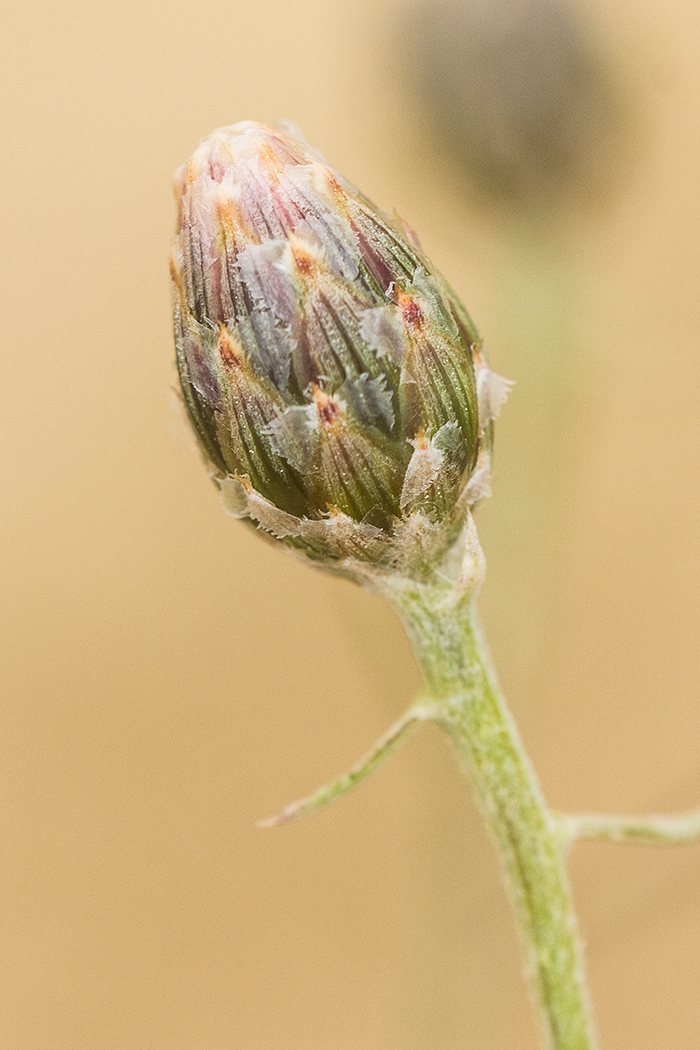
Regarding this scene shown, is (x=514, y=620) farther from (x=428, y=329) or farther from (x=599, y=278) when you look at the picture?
(x=428, y=329)

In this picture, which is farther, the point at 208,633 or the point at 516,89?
the point at 208,633

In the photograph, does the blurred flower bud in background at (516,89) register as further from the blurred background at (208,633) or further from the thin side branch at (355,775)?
the thin side branch at (355,775)

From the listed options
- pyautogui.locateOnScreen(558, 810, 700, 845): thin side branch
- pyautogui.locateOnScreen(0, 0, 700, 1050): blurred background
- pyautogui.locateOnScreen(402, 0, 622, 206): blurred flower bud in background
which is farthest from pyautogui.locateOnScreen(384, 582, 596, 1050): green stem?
pyautogui.locateOnScreen(0, 0, 700, 1050): blurred background

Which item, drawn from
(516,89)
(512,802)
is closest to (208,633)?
(516,89)

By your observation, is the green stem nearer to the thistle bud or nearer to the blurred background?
the thistle bud

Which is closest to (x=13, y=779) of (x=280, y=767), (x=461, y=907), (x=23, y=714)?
(x=23, y=714)

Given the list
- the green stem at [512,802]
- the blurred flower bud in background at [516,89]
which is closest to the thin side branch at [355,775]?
the green stem at [512,802]

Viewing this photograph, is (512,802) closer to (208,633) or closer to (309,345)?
(309,345)
